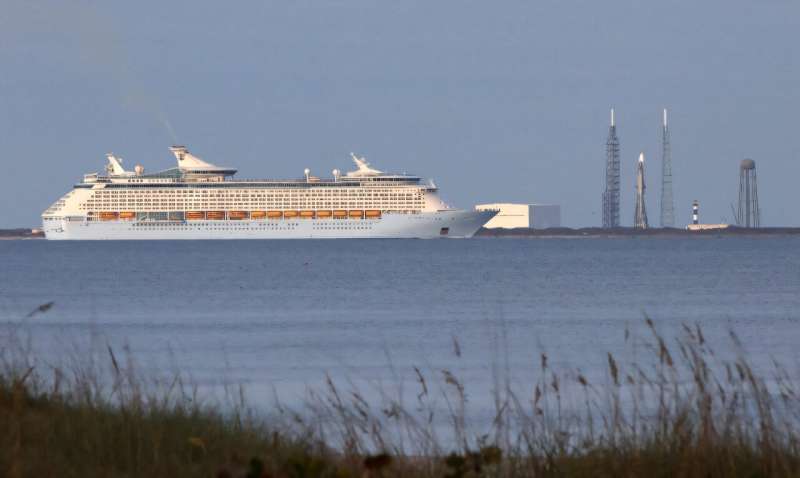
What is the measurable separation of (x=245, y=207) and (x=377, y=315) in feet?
276

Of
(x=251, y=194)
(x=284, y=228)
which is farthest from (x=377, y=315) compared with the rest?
(x=251, y=194)

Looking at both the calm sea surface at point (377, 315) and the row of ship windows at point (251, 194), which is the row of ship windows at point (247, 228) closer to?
the row of ship windows at point (251, 194)

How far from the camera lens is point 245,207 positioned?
112375 millimetres

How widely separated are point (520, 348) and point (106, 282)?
1176 inches

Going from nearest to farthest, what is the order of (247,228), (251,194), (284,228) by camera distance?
(284,228) → (251,194) → (247,228)

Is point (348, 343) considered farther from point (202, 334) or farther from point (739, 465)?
point (739, 465)

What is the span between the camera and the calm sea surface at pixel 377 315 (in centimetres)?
1756

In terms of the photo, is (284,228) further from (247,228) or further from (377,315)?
(377,315)

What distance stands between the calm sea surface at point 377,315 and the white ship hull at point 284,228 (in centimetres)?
4948

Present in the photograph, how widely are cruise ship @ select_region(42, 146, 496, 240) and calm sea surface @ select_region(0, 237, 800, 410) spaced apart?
49.6 meters

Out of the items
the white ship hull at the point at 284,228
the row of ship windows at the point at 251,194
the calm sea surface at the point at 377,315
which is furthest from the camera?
A: the row of ship windows at the point at 251,194

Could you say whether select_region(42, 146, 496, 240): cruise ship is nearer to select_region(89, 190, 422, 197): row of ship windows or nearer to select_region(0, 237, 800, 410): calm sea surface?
select_region(89, 190, 422, 197): row of ship windows

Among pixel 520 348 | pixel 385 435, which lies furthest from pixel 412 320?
pixel 385 435

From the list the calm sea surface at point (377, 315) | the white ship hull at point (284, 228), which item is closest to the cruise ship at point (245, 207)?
the white ship hull at point (284, 228)
